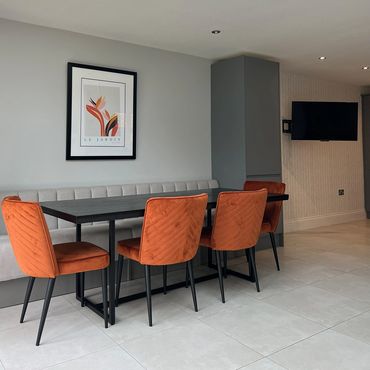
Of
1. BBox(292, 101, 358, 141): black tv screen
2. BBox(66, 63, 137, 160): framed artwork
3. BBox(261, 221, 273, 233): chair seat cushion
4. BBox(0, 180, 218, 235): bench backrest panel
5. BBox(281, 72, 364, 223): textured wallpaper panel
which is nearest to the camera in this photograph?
BBox(0, 180, 218, 235): bench backrest panel

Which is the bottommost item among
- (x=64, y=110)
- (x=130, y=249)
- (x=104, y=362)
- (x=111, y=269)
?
(x=104, y=362)

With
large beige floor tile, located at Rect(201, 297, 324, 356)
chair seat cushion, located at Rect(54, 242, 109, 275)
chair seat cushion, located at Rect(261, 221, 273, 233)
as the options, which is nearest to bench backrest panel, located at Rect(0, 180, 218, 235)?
chair seat cushion, located at Rect(54, 242, 109, 275)

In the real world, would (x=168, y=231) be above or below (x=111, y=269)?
above

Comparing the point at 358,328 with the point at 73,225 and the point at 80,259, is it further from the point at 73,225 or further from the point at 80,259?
the point at 73,225

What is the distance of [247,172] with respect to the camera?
4.61 metres

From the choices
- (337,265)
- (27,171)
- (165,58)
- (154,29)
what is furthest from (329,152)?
(27,171)

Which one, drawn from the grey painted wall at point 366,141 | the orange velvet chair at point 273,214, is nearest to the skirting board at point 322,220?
the grey painted wall at point 366,141

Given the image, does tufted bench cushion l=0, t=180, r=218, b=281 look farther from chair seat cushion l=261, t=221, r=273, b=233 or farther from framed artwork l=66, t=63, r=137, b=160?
chair seat cushion l=261, t=221, r=273, b=233

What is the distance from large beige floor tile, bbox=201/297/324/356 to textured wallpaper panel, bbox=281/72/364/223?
3.20 m

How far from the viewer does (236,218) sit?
9.57ft

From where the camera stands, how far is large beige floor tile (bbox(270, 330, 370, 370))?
199 centimetres

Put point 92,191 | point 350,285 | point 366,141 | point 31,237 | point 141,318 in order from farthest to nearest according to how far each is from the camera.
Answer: point 366,141
point 92,191
point 350,285
point 141,318
point 31,237

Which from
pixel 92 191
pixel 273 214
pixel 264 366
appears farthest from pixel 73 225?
pixel 264 366

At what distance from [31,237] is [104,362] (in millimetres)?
857
